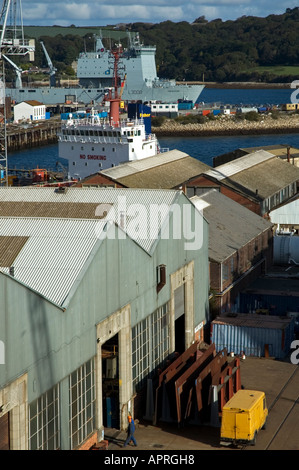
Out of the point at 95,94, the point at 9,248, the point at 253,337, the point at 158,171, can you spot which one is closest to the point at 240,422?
the point at 9,248

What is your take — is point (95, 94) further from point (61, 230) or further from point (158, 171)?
point (61, 230)

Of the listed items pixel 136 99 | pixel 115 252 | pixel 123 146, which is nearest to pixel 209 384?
pixel 115 252

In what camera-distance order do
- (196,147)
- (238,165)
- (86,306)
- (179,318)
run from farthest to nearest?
(196,147)
(238,165)
(179,318)
(86,306)

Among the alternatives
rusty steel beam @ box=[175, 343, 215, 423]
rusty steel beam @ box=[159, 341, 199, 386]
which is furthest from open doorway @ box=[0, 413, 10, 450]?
rusty steel beam @ box=[159, 341, 199, 386]

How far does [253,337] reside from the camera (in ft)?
89.8

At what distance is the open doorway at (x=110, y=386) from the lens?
21.4m

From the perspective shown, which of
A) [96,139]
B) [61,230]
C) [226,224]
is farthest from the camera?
[96,139]

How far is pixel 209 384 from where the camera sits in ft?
72.2

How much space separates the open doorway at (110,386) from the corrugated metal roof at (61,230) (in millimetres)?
3114

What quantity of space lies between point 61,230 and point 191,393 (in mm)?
5360

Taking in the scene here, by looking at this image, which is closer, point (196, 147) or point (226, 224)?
point (226, 224)

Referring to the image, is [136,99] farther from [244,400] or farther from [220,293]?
[244,400]
